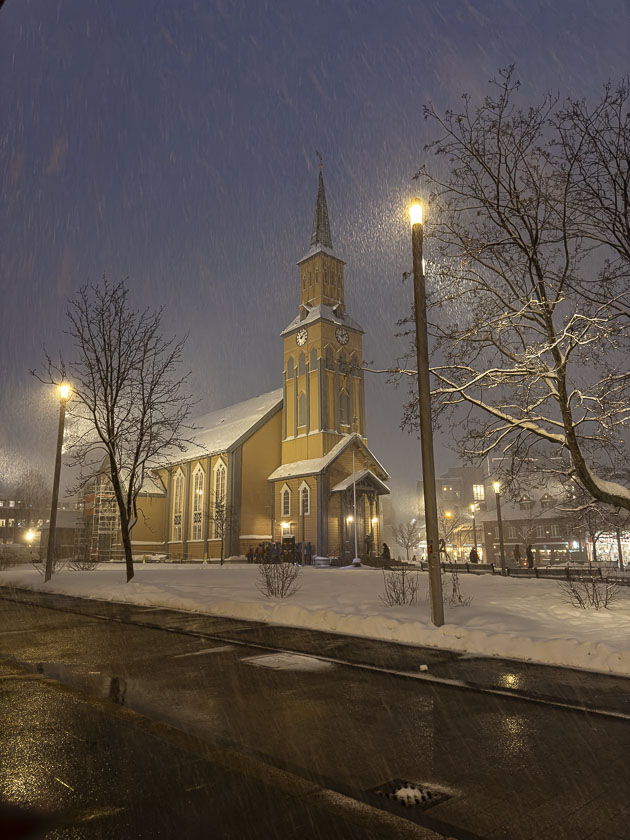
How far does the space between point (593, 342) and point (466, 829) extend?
12.6 metres

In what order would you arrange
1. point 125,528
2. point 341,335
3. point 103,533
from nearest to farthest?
point 125,528 → point 341,335 → point 103,533

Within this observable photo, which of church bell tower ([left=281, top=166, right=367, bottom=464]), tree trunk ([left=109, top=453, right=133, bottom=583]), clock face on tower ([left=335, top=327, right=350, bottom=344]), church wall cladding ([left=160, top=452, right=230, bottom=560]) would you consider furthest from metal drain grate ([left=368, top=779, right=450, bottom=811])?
clock face on tower ([left=335, top=327, right=350, bottom=344])

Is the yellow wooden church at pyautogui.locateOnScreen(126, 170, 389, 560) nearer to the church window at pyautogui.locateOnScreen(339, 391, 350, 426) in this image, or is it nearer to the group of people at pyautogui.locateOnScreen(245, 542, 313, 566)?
the church window at pyautogui.locateOnScreen(339, 391, 350, 426)

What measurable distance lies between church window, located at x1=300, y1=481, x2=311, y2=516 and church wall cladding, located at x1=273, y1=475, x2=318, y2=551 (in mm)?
120

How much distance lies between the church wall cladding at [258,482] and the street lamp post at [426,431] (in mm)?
36477

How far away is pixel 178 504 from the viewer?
176 feet

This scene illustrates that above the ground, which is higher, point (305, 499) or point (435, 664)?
point (305, 499)

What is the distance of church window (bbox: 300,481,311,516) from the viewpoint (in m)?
44.4

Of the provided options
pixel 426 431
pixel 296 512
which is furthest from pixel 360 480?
pixel 426 431

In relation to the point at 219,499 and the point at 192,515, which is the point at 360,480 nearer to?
the point at 219,499

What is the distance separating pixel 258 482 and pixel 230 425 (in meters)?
7.38

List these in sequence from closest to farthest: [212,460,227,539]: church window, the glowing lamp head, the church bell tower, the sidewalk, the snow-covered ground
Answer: the sidewalk
the snow-covered ground
the glowing lamp head
[212,460,227,539]: church window
the church bell tower

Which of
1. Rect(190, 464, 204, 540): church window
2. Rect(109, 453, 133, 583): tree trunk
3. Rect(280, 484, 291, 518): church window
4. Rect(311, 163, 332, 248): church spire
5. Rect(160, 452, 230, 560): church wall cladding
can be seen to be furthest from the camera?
Rect(311, 163, 332, 248): church spire

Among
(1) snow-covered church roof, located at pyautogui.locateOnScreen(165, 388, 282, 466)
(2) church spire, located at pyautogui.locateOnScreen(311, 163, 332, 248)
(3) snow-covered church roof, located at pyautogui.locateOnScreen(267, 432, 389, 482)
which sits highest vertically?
(2) church spire, located at pyautogui.locateOnScreen(311, 163, 332, 248)
